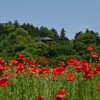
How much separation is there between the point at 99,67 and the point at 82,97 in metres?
0.55

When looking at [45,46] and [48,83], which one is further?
[45,46]

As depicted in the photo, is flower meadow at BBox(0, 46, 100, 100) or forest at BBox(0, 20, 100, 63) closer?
flower meadow at BBox(0, 46, 100, 100)

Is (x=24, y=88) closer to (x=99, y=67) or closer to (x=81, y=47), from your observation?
(x=99, y=67)

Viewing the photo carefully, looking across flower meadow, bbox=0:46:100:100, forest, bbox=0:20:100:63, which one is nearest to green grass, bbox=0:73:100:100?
flower meadow, bbox=0:46:100:100

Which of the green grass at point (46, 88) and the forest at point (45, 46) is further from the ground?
the forest at point (45, 46)

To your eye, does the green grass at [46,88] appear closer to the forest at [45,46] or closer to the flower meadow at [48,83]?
the flower meadow at [48,83]

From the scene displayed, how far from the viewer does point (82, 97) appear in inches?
246

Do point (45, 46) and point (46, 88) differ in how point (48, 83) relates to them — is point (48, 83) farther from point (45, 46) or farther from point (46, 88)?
point (45, 46)

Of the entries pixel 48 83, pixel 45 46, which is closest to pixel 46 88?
pixel 48 83

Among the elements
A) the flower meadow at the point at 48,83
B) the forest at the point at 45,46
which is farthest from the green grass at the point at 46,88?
the forest at the point at 45,46

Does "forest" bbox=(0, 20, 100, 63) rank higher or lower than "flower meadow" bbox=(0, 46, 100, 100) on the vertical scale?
higher

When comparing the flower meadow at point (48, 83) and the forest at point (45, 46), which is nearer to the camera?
the flower meadow at point (48, 83)

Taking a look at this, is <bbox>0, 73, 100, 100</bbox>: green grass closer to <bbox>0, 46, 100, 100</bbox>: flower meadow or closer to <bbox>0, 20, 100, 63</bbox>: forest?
<bbox>0, 46, 100, 100</bbox>: flower meadow

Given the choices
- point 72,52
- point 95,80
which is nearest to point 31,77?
point 95,80
